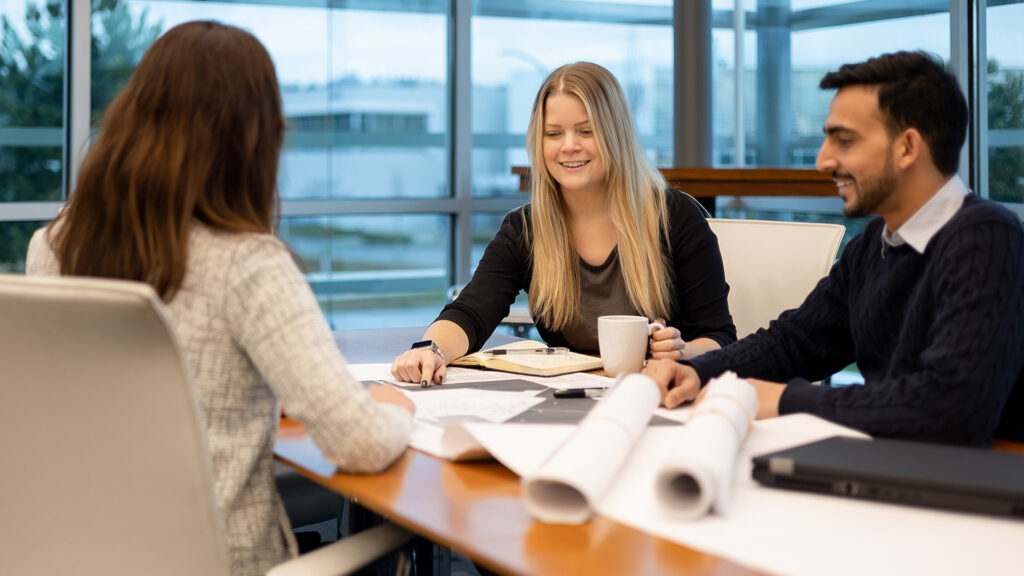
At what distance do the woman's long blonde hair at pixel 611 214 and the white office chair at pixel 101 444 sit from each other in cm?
116

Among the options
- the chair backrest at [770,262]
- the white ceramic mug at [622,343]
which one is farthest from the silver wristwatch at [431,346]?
the chair backrest at [770,262]

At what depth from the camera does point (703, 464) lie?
→ 103 centimetres

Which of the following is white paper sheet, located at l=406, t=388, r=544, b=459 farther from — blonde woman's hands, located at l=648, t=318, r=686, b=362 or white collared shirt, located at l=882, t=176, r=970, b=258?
white collared shirt, located at l=882, t=176, r=970, b=258

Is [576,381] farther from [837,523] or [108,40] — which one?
[108,40]

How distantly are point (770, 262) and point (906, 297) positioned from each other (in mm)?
936

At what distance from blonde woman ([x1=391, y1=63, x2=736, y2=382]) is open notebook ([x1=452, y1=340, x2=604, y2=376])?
145mm

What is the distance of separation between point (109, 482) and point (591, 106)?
4.86 feet

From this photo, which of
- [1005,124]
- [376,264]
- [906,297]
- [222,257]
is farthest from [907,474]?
[376,264]

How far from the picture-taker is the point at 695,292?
2258mm

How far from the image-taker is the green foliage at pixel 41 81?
13.5ft

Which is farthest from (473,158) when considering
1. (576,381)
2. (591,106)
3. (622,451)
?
(622,451)

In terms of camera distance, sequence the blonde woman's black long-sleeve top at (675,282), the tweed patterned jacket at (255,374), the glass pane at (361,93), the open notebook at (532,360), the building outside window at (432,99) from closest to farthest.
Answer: the tweed patterned jacket at (255,374), the open notebook at (532,360), the blonde woman's black long-sleeve top at (675,282), the building outside window at (432,99), the glass pane at (361,93)

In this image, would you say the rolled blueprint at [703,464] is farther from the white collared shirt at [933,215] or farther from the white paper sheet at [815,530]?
the white collared shirt at [933,215]

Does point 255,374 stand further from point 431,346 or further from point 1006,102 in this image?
point 1006,102
